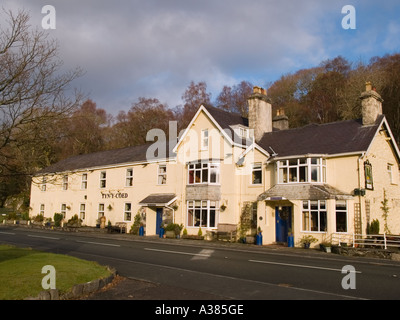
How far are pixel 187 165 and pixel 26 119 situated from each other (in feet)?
61.7

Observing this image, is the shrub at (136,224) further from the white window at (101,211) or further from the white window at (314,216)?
the white window at (314,216)

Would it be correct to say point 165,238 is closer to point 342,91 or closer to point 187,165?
point 187,165

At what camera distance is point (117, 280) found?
11062 millimetres

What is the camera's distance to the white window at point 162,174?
32.0m

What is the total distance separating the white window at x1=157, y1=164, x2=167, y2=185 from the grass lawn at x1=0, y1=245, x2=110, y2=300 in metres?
18.8

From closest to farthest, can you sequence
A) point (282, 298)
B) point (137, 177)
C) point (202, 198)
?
point (282, 298)
point (202, 198)
point (137, 177)

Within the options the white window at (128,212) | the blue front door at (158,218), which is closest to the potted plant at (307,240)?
the blue front door at (158,218)

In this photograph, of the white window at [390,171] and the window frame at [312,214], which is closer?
the window frame at [312,214]

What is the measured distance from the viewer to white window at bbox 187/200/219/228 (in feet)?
91.6

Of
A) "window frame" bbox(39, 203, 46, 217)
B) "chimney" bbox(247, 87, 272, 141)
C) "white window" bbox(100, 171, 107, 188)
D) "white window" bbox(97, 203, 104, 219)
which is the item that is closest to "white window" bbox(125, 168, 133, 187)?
"white window" bbox(100, 171, 107, 188)

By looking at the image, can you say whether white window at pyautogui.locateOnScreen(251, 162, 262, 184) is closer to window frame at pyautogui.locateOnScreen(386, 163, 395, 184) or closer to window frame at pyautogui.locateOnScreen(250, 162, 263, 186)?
window frame at pyautogui.locateOnScreen(250, 162, 263, 186)

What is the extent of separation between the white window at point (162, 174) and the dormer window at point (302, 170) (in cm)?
1115

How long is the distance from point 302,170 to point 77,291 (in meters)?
18.2

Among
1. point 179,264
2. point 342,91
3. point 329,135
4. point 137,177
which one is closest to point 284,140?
point 329,135
